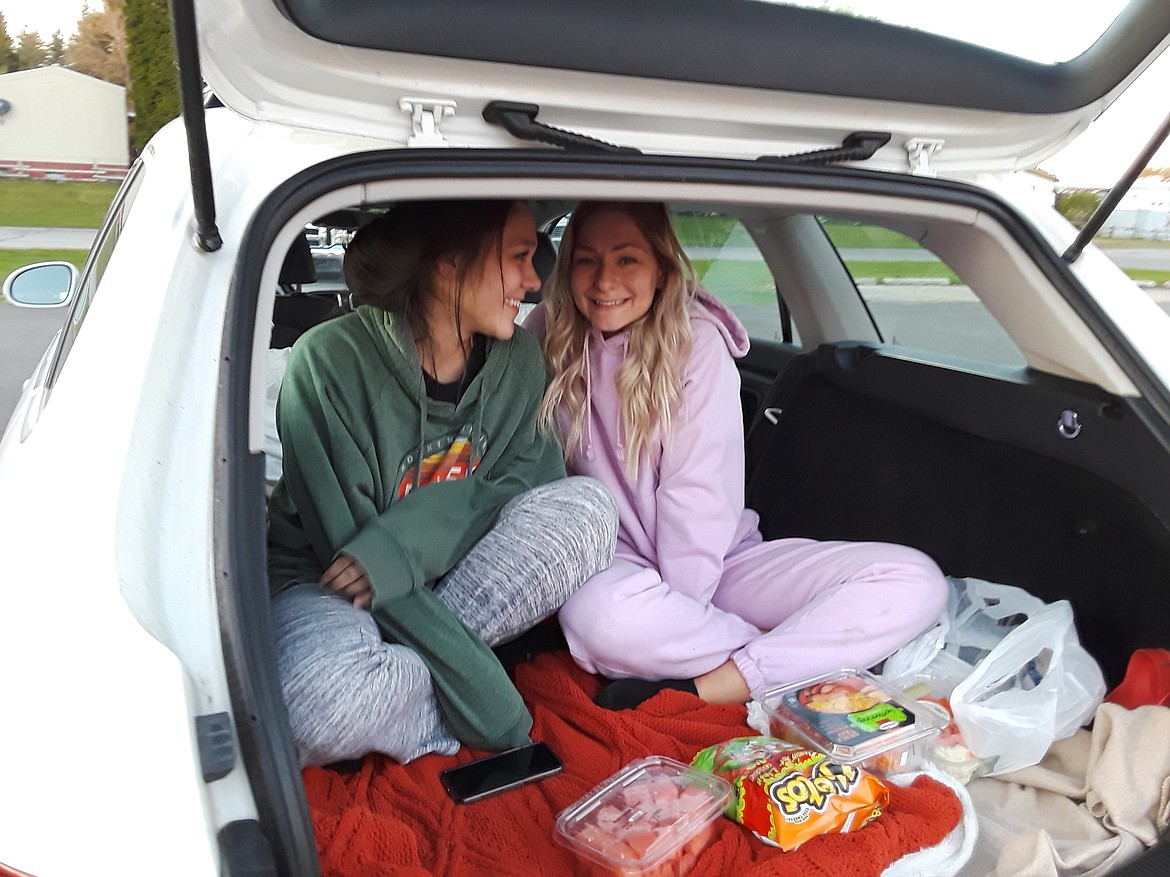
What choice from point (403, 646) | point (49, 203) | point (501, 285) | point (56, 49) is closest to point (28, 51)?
point (56, 49)

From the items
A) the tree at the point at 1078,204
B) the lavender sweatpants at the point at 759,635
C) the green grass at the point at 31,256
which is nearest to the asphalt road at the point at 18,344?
the green grass at the point at 31,256

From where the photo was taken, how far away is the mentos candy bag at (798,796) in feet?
4.22

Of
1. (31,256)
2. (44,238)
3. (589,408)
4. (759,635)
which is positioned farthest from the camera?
(44,238)

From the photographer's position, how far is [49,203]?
968 cm

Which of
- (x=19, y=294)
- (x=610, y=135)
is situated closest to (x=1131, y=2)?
(x=610, y=135)

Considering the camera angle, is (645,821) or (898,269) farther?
(898,269)

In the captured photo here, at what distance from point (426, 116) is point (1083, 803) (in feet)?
4.74

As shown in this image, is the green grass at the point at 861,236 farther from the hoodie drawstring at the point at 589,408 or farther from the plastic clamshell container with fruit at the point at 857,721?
the plastic clamshell container with fruit at the point at 857,721

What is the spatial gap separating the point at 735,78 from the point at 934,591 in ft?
3.81

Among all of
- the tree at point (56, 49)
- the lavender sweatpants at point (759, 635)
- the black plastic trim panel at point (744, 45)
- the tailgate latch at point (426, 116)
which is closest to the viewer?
the black plastic trim panel at point (744, 45)

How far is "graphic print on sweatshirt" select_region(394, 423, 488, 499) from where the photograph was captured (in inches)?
65.1

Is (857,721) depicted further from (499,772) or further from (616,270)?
(616,270)

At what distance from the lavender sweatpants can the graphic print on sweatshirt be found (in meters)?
0.34

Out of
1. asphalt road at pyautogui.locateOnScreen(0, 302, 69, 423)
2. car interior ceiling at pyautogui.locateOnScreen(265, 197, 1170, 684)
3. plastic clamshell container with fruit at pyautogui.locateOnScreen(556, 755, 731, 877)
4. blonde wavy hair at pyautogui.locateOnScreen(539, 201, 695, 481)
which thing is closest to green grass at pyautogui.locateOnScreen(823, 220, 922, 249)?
car interior ceiling at pyautogui.locateOnScreen(265, 197, 1170, 684)
